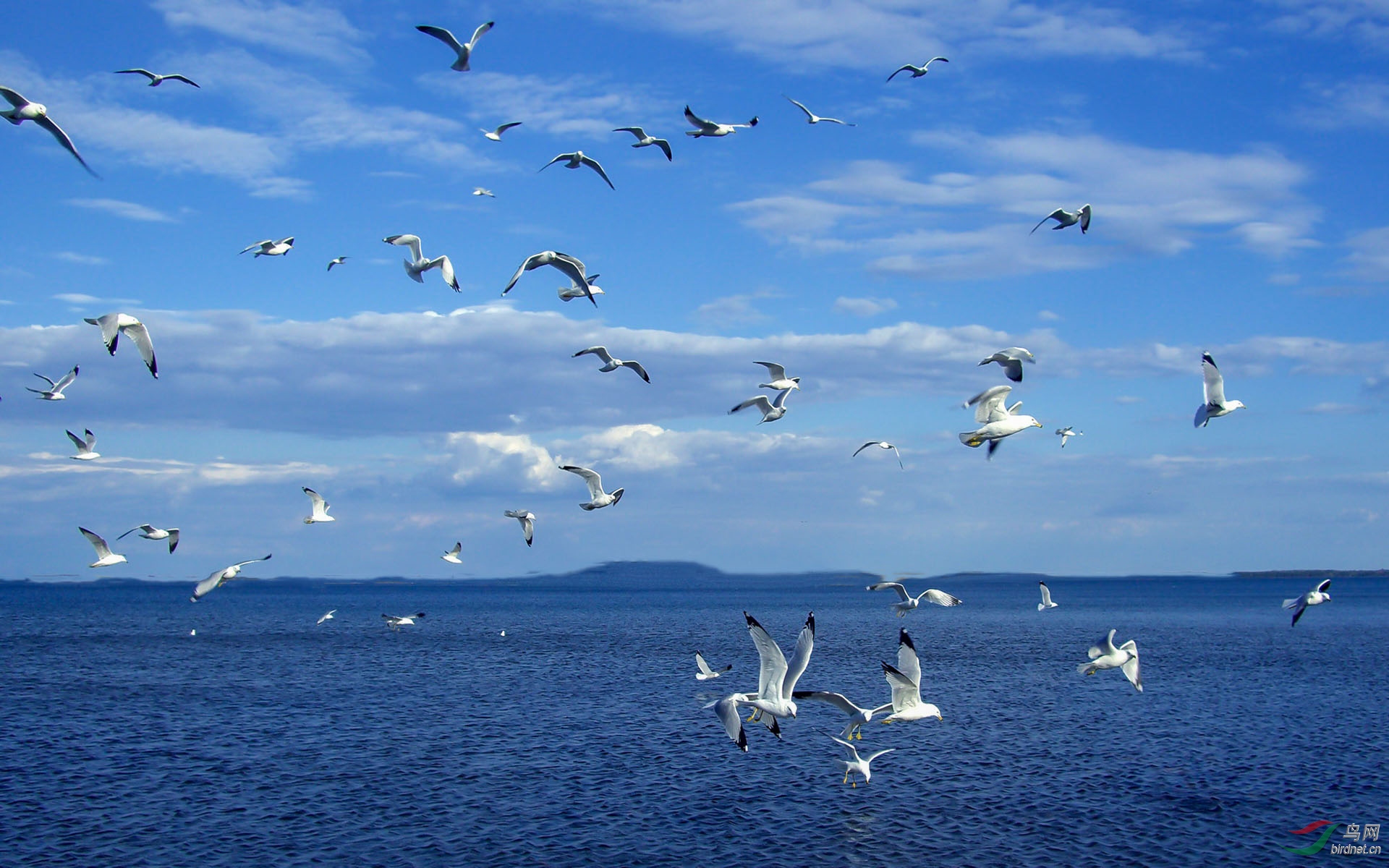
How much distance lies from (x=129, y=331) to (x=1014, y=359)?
1910cm

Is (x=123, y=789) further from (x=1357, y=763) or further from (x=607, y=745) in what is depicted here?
(x=1357, y=763)

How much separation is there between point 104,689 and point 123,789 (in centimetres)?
2935

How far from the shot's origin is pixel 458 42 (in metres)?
20.7

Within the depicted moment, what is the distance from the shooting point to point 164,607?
653ft

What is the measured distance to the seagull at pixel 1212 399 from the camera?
21250 mm

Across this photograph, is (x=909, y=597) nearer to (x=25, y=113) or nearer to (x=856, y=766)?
(x=856, y=766)

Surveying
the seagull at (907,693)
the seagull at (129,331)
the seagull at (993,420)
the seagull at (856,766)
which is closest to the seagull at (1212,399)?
the seagull at (993,420)

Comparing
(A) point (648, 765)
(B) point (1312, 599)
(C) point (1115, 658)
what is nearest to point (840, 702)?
(C) point (1115, 658)

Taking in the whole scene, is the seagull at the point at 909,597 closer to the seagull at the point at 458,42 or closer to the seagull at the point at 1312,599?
the seagull at the point at 1312,599

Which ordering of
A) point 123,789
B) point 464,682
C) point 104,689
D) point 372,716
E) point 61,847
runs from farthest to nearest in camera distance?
point 464,682
point 104,689
point 372,716
point 123,789
point 61,847

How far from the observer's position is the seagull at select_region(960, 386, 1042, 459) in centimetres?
2212

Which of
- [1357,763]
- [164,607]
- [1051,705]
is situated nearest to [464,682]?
[1051,705]

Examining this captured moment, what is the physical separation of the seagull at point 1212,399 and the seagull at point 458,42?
1656 centimetres

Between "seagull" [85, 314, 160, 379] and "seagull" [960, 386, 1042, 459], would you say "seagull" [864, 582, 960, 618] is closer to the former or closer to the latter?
"seagull" [960, 386, 1042, 459]
